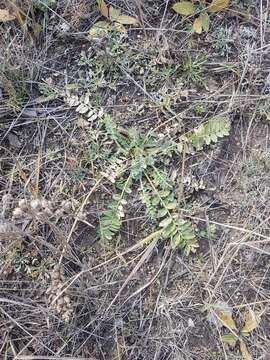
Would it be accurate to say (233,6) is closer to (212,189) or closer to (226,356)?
(212,189)

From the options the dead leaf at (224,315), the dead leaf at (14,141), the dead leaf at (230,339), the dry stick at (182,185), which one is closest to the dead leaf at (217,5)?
the dry stick at (182,185)

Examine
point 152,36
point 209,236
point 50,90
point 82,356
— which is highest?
point 152,36

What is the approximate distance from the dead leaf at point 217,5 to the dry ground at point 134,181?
35 mm

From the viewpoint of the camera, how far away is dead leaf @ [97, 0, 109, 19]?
2.45 meters

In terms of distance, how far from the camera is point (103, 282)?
7.63 ft

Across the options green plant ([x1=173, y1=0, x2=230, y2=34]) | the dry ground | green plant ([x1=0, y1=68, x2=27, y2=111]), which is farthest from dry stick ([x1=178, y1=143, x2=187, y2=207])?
green plant ([x1=0, y1=68, x2=27, y2=111])

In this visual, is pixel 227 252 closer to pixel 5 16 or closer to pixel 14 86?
pixel 14 86

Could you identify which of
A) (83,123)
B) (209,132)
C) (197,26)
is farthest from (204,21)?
(83,123)

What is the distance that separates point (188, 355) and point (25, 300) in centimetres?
72

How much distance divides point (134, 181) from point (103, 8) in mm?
787

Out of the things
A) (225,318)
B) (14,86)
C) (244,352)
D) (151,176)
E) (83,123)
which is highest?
(14,86)

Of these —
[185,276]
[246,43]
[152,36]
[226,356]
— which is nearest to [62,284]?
[185,276]

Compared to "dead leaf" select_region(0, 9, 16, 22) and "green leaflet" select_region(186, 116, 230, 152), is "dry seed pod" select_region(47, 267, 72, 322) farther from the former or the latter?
"dead leaf" select_region(0, 9, 16, 22)

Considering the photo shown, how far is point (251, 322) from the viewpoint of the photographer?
2.29 meters
